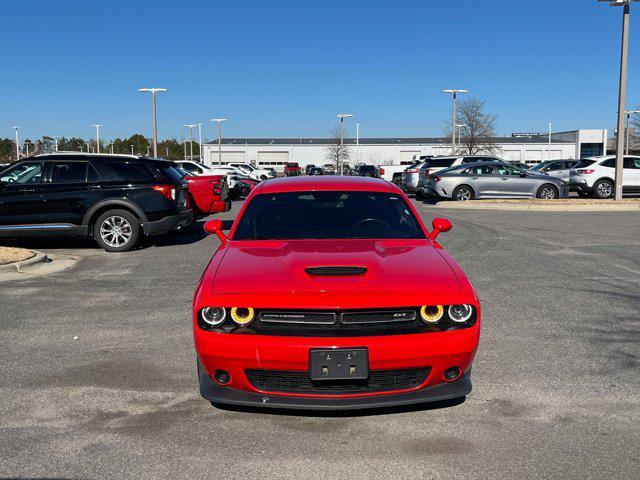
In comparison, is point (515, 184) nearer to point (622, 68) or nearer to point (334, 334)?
point (622, 68)

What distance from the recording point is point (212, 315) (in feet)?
12.7

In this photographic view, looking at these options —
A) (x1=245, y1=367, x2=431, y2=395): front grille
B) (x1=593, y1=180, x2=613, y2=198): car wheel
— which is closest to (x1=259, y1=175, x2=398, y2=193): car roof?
(x1=245, y1=367, x2=431, y2=395): front grille

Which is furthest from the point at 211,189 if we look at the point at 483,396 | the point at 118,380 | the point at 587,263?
the point at 483,396

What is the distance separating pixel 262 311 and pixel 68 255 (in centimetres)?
843

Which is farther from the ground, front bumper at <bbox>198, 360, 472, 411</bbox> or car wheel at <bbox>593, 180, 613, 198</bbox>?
car wheel at <bbox>593, 180, 613, 198</bbox>

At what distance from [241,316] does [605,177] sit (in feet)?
76.2

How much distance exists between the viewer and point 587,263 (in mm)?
9820

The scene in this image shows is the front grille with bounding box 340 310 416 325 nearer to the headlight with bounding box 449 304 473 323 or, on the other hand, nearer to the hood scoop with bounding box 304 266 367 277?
the headlight with bounding box 449 304 473 323

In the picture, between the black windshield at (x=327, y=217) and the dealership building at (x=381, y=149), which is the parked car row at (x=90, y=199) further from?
the dealership building at (x=381, y=149)

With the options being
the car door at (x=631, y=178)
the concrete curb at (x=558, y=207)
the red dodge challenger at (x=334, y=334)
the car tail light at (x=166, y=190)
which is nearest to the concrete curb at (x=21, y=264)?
the car tail light at (x=166, y=190)

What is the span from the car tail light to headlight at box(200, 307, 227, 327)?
8.10m

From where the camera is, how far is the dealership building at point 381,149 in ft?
330

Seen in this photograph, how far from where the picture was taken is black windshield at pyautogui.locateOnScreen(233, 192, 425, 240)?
5281 mm

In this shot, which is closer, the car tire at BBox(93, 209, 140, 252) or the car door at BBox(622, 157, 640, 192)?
the car tire at BBox(93, 209, 140, 252)
